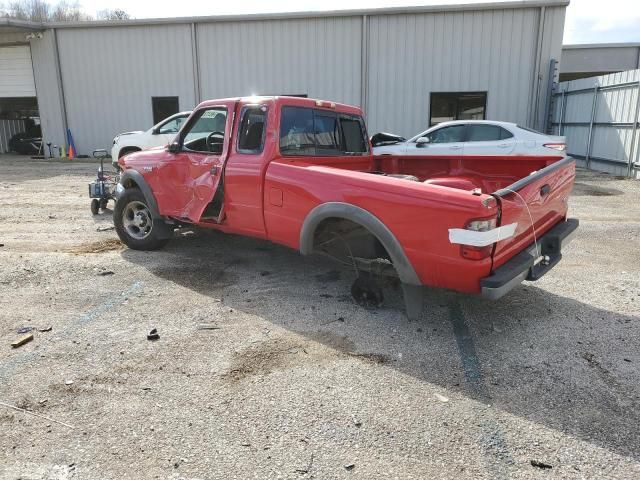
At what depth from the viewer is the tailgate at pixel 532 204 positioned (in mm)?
3367

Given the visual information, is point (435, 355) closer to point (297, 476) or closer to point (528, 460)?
point (528, 460)

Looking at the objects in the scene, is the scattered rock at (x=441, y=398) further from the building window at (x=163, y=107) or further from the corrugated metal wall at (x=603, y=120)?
the building window at (x=163, y=107)

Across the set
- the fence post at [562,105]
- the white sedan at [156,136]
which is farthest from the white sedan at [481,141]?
the fence post at [562,105]

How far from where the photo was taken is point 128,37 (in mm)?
18844

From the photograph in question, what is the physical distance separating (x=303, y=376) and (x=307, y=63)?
1633 centimetres

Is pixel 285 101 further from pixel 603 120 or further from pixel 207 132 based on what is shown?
pixel 603 120

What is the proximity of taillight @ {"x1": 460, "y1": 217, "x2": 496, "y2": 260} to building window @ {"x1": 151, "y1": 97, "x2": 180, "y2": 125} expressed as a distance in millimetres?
17897

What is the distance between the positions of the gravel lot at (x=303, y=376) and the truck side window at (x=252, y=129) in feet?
4.57

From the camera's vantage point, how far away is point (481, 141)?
10.3 metres

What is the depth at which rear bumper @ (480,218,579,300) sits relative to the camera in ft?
10.8

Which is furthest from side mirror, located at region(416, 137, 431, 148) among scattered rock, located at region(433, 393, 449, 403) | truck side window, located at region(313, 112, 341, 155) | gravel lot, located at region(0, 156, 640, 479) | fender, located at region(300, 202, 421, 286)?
scattered rock, located at region(433, 393, 449, 403)

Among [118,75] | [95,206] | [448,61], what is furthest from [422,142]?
[118,75]

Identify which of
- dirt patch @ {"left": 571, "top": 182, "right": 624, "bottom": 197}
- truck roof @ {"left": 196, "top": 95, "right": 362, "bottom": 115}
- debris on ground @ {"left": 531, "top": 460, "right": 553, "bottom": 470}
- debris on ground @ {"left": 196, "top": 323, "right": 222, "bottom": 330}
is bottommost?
debris on ground @ {"left": 531, "top": 460, "right": 553, "bottom": 470}

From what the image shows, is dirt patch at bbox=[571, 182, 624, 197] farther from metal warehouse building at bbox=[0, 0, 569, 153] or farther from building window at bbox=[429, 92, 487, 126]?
building window at bbox=[429, 92, 487, 126]
